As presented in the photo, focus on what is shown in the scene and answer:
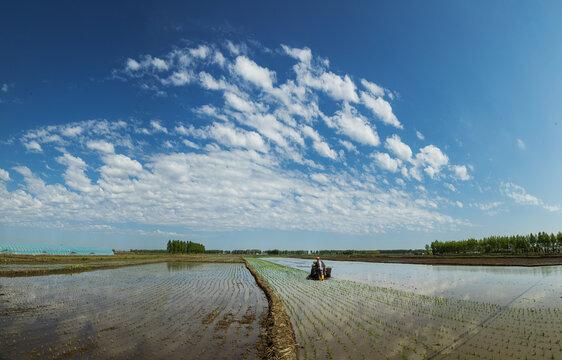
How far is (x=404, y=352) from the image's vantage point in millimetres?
7383

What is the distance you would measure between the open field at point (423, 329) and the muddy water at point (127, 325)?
2.09 m

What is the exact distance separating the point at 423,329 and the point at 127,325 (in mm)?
9912

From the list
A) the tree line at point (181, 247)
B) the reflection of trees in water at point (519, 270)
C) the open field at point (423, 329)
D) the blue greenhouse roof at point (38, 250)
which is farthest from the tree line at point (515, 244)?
the blue greenhouse roof at point (38, 250)

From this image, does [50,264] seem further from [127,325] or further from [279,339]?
[279,339]

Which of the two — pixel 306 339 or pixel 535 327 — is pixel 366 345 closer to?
pixel 306 339

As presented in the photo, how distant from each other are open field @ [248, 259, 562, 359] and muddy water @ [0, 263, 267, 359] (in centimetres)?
209

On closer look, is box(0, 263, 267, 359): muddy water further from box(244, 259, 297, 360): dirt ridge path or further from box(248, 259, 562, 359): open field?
box(248, 259, 562, 359): open field

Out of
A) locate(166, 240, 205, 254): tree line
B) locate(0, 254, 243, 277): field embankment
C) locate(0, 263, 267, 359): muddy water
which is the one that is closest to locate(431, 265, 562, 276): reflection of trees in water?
locate(0, 263, 267, 359): muddy water

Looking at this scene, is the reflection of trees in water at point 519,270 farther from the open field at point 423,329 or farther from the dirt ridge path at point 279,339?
the dirt ridge path at point 279,339

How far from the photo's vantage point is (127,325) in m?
9.73

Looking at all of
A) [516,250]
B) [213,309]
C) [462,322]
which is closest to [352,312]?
[462,322]

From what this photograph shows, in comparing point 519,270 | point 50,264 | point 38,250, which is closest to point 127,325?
point 50,264

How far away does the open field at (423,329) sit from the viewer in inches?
294

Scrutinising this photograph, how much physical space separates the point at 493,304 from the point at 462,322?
5.17 metres
